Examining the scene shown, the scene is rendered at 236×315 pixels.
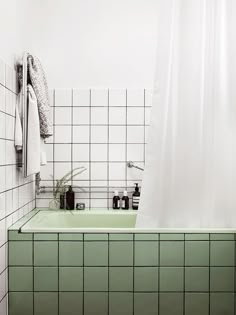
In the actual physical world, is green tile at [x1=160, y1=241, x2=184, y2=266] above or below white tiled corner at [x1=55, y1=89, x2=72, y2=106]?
below

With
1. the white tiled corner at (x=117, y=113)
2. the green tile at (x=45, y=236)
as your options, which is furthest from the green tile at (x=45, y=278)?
the white tiled corner at (x=117, y=113)

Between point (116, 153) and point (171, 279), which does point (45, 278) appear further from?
point (116, 153)

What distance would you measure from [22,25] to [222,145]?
4.79 feet

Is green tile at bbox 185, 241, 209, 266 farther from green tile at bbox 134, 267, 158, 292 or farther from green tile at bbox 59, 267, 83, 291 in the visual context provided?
green tile at bbox 59, 267, 83, 291

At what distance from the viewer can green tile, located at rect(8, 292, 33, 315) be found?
5.91 feet

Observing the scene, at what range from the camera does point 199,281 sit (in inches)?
70.1

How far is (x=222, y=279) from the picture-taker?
1774mm

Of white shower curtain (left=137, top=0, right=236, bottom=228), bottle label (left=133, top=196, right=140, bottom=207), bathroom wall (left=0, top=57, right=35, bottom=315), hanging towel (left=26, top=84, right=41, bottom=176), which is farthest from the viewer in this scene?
bottle label (left=133, top=196, right=140, bottom=207)

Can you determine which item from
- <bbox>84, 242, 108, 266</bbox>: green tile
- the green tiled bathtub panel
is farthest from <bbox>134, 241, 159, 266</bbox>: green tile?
<bbox>84, 242, 108, 266</bbox>: green tile

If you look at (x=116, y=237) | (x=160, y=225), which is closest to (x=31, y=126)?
(x=116, y=237)

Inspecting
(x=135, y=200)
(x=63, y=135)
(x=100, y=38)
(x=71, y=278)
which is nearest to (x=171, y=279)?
(x=71, y=278)

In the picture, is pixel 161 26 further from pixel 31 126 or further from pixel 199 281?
pixel 199 281

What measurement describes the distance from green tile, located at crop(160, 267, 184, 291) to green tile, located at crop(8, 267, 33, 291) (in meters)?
0.68

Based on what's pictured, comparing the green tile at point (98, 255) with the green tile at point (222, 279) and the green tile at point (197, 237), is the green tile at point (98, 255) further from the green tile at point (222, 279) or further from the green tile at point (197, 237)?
the green tile at point (222, 279)
